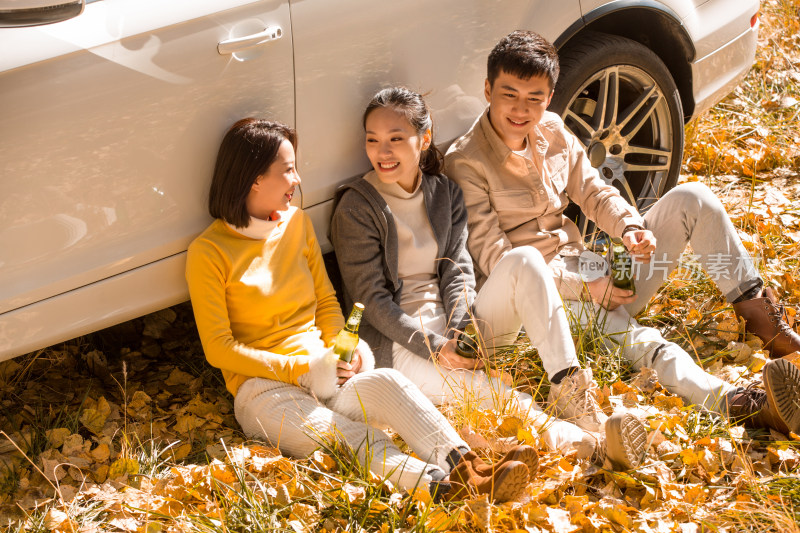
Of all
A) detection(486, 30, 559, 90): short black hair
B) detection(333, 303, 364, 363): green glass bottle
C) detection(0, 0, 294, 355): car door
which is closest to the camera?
detection(0, 0, 294, 355): car door

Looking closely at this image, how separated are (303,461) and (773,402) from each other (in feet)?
5.09

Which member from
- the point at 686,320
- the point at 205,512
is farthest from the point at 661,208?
the point at 205,512

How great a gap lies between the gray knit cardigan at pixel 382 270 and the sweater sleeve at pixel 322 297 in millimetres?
74

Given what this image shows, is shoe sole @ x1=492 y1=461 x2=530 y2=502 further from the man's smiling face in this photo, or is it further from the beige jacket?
the man's smiling face

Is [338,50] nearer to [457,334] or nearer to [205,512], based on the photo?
[457,334]

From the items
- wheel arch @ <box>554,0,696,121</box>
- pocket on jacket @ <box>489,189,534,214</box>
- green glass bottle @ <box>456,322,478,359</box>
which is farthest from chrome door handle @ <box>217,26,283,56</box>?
wheel arch @ <box>554,0,696,121</box>

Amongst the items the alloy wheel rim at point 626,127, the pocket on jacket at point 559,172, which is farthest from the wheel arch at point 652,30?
the pocket on jacket at point 559,172

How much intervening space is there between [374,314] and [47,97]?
4.39ft

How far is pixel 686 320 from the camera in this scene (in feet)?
11.9

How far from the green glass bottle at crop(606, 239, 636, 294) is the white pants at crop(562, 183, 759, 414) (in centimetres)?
5

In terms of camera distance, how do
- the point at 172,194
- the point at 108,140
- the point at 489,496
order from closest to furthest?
1. the point at 489,496
2. the point at 108,140
3. the point at 172,194

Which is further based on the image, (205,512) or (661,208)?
(661,208)

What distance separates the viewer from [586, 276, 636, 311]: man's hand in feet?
11.1

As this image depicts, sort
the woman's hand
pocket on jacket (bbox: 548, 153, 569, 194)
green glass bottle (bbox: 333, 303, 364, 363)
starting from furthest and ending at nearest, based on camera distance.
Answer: pocket on jacket (bbox: 548, 153, 569, 194) → the woman's hand → green glass bottle (bbox: 333, 303, 364, 363)
